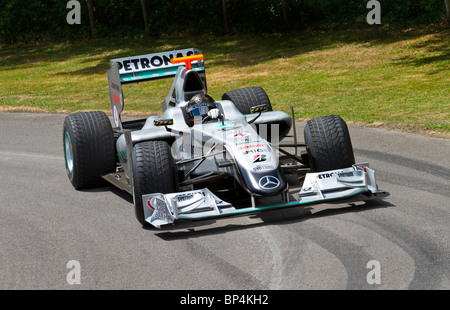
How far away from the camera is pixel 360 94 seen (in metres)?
16.9

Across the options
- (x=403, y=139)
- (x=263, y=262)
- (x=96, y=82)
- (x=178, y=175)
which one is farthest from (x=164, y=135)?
(x=96, y=82)

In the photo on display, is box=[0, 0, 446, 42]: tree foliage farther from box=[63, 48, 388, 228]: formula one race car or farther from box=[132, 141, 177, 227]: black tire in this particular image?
box=[132, 141, 177, 227]: black tire

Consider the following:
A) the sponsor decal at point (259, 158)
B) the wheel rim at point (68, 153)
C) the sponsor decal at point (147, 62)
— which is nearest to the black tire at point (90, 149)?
the wheel rim at point (68, 153)

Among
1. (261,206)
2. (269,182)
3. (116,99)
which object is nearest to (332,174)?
(269,182)

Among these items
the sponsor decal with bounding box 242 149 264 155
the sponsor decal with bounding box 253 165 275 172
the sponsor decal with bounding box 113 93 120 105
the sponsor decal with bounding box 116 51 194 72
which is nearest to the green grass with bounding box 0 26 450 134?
the sponsor decal with bounding box 116 51 194 72

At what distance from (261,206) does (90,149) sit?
302 centimetres

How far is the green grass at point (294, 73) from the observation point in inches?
602

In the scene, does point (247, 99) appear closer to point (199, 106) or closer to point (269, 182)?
point (199, 106)

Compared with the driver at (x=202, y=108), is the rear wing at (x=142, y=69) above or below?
above

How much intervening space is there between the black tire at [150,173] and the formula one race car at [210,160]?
1 centimetres

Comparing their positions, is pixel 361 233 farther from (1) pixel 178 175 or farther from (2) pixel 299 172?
(1) pixel 178 175

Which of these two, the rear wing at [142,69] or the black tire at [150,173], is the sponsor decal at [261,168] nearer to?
the black tire at [150,173]

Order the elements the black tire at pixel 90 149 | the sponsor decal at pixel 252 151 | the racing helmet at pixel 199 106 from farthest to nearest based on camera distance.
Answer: the black tire at pixel 90 149 → the racing helmet at pixel 199 106 → the sponsor decal at pixel 252 151

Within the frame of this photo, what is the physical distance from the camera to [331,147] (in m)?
8.09
